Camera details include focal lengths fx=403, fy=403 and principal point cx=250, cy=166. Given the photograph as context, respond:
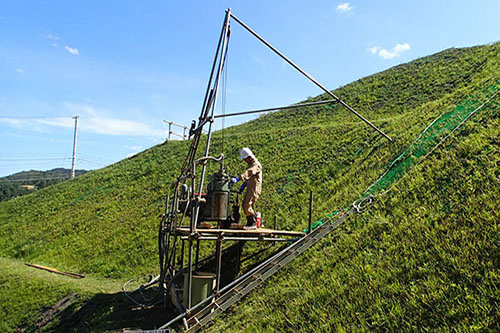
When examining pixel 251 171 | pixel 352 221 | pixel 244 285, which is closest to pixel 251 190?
pixel 251 171

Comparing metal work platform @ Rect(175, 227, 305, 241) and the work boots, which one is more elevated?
the work boots

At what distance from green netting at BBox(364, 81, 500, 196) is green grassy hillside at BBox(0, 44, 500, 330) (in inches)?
23.4

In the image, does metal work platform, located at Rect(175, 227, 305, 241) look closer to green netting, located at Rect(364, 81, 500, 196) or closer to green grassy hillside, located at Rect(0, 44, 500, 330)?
green grassy hillside, located at Rect(0, 44, 500, 330)

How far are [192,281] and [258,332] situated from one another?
105 inches

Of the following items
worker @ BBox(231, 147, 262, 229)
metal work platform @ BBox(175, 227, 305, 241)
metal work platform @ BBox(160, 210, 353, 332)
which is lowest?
metal work platform @ BBox(160, 210, 353, 332)

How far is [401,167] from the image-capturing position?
10.2m

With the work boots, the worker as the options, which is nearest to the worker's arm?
the worker

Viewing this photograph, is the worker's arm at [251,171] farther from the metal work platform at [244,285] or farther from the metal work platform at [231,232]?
the metal work platform at [244,285]

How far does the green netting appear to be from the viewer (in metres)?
9.79

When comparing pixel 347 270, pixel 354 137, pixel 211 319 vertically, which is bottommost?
pixel 211 319

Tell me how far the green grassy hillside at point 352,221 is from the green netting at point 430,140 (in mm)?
593

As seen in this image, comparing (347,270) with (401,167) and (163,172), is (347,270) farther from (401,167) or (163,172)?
(163,172)

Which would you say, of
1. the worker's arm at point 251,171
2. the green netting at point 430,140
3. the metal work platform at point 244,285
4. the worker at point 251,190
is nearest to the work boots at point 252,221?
the worker at point 251,190

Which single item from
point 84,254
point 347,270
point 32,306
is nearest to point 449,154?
point 347,270
